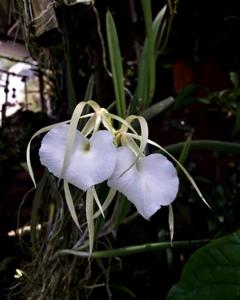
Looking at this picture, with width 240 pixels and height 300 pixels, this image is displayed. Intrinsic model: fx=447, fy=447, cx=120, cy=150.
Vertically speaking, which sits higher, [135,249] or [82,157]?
[82,157]

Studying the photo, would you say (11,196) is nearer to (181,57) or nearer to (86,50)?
(86,50)

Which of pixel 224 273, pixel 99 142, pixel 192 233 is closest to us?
pixel 99 142

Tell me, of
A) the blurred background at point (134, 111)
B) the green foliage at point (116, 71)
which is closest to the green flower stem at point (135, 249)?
the blurred background at point (134, 111)

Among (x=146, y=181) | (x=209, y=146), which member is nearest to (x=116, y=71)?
(x=209, y=146)

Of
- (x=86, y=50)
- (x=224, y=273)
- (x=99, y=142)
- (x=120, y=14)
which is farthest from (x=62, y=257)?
(x=120, y=14)

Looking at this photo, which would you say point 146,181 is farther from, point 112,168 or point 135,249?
point 135,249

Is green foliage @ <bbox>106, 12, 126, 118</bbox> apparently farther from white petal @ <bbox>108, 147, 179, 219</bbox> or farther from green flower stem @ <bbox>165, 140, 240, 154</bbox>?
white petal @ <bbox>108, 147, 179, 219</bbox>

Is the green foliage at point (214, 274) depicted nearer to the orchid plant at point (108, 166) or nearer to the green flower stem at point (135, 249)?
the green flower stem at point (135, 249)
